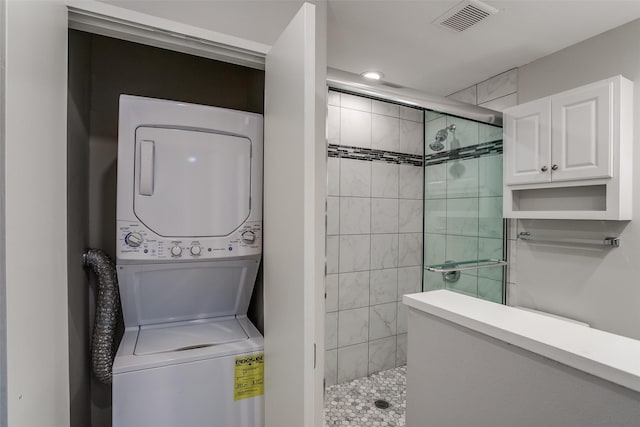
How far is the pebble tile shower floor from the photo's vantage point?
2018 millimetres

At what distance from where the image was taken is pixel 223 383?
1.37 m

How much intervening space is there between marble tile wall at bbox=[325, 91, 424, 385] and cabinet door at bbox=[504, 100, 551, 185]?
80 cm

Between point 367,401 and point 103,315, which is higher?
point 103,315

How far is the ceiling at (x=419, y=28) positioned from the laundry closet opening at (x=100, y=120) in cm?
55

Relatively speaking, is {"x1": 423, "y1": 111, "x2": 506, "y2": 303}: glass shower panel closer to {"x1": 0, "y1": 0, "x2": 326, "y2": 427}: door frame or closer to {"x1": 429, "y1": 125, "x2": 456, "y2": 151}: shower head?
{"x1": 429, "y1": 125, "x2": 456, "y2": 151}: shower head

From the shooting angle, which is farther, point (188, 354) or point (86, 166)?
point (86, 166)

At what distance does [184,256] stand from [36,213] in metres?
0.66

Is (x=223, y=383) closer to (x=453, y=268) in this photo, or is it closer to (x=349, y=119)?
(x=453, y=268)

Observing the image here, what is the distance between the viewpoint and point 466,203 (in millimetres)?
2230

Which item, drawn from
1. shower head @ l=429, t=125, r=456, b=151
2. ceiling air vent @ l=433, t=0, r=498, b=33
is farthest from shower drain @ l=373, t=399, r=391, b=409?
ceiling air vent @ l=433, t=0, r=498, b=33

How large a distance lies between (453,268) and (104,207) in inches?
86.4

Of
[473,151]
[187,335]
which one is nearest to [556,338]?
[187,335]

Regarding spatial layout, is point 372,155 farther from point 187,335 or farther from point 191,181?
point 187,335

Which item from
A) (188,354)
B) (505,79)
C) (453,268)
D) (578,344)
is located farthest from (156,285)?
(505,79)
